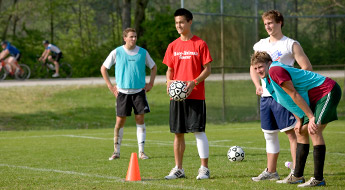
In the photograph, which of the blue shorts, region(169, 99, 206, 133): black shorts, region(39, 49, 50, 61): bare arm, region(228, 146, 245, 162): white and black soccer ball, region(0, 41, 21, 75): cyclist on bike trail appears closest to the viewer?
the blue shorts

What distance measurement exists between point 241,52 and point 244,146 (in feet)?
25.6

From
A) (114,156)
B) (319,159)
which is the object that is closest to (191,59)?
(319,159)

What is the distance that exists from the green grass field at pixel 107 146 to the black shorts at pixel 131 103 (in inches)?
31.2

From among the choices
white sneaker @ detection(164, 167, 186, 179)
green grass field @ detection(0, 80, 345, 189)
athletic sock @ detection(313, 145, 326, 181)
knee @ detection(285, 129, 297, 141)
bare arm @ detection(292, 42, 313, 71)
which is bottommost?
green grass field @ detection(0, 80, 345, 189)

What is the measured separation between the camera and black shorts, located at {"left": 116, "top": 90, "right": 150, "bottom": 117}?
1047cm

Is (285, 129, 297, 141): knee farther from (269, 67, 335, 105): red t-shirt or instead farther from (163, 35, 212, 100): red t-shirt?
(163, 35, 212, 100): red t-shirt

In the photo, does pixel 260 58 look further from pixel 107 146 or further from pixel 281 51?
pixel 107 146

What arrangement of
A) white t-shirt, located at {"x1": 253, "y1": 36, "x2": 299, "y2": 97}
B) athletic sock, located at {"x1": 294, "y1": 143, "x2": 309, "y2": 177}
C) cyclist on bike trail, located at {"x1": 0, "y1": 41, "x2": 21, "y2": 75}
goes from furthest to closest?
cyclist on bike trail, located at {"x1": 0, "y1": 41, "x2": 21, "y2": 75} < white t-shirt, located at {"x1": 253, "y1": 36, "x2": 299, "y2": 97} < athletic sock, located at {"x1": 294, "y1": 143, "x2": 309, "y2": 177}

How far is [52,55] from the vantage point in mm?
29609

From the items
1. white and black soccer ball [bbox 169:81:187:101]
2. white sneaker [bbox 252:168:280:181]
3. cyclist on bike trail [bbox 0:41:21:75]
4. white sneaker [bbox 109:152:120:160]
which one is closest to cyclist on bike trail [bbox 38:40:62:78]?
cyclist on bike trail [bbox 0:41:21:75]

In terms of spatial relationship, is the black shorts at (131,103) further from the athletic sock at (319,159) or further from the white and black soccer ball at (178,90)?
the athletic sock at (319,159)

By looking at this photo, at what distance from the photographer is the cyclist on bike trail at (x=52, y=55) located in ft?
94.4

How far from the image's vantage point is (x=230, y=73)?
63.4ft

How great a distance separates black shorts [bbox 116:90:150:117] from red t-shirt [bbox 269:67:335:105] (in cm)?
416
